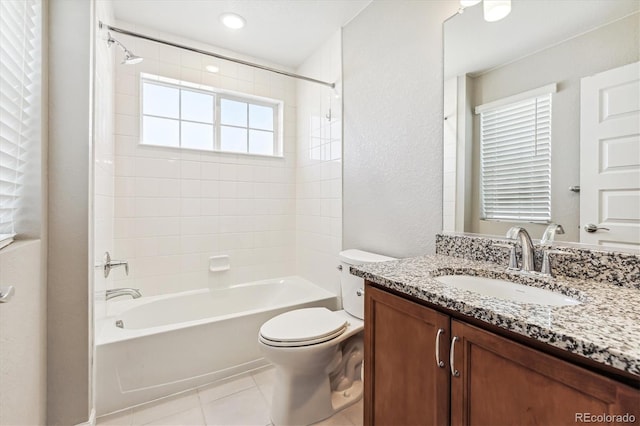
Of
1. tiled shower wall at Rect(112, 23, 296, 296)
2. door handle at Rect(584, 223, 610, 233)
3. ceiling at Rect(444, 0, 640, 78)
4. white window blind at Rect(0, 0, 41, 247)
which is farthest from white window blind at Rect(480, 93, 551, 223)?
tiled shower wall at Rect(112, 23, 296, 296)

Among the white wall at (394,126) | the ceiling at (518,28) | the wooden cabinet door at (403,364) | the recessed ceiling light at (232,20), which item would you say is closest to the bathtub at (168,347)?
the white wall at (394,126)

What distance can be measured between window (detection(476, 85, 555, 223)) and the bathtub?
146cm

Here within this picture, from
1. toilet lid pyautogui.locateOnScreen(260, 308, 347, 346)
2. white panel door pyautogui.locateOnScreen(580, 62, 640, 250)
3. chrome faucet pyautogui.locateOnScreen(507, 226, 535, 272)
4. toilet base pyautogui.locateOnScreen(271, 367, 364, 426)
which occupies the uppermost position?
white panel door pyautogui.locateOnScreen(580, 62, 640, 250)

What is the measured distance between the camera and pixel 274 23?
217cm

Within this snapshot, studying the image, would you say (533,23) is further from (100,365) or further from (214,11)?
(100,365)

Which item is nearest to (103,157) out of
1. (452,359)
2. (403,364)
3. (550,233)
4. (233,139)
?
(233,139)

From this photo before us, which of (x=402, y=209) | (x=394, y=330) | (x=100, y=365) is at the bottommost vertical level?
(x=100, y=365)

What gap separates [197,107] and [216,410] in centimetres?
227

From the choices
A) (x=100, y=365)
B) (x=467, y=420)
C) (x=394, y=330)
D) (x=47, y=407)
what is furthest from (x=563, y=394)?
(x=100, y=365)

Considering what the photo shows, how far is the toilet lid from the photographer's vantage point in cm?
141

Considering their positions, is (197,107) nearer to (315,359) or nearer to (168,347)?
(168,347)

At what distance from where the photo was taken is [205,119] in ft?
8.39

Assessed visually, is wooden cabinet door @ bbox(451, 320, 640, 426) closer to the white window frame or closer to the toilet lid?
the toilet lid

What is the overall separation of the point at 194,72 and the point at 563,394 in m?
2.86
